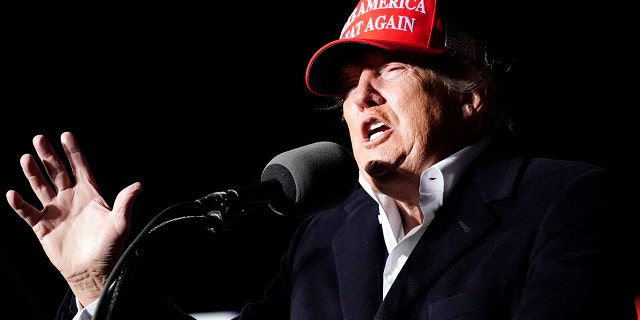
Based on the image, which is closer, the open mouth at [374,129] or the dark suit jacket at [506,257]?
the dark suit jacket at [506,257]

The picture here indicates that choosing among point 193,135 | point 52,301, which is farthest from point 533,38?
point 52,301

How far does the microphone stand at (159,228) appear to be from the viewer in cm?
125

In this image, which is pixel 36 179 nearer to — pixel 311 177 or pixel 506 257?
pixel 311 177

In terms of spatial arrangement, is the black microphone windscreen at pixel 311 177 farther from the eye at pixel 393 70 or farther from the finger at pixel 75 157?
the finger at pixel 75 157

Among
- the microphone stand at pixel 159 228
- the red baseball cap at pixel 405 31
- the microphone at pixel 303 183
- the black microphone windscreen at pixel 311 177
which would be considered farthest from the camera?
the red baseball cap at pixel 405 31

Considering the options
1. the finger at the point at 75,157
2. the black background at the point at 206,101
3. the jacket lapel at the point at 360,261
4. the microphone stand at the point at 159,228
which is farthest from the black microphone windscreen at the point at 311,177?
the black background at the point at 206,101

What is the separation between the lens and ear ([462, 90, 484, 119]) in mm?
2045

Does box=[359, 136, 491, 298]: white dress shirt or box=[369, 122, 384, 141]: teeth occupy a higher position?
box=[369, 122, 384, 141]: teeth

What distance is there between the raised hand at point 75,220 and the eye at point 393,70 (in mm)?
766

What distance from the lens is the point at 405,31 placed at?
199cm

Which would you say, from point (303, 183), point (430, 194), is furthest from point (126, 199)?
point (430, 194)

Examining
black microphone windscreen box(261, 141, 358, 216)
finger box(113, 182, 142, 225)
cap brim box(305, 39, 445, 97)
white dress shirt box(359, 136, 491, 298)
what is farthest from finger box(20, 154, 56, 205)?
white dress shirt box(359, 136, 491, 298)

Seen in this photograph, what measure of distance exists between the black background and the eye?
708mm

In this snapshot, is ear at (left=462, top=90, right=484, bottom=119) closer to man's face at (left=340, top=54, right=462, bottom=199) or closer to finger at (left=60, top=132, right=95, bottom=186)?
man's face at (left=340, top=54, right=462, bottom=199)
